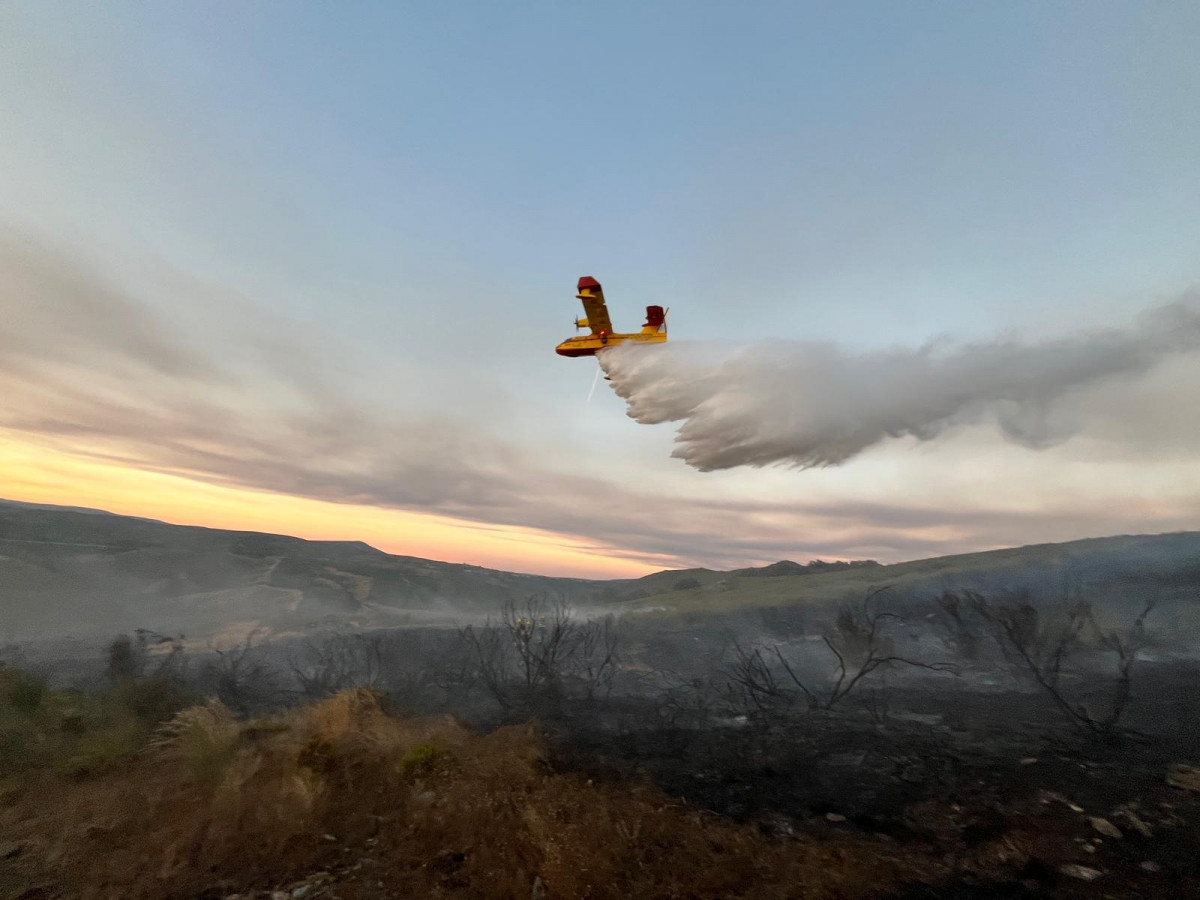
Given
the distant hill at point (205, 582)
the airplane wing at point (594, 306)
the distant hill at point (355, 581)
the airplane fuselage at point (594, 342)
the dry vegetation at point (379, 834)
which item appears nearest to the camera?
the dry vegetation at point (379, 834)

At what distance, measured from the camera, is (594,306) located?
16828mm

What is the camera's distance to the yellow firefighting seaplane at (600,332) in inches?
663

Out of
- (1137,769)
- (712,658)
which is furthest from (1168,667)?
(712,658)

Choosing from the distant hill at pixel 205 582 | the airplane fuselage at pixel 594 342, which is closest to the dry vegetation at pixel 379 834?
the airplane fuselage at pixel 594 342

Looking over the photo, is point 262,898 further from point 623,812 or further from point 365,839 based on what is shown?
point 623,812

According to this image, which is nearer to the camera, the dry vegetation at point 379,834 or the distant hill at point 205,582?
the dry vegetation at point 379,834

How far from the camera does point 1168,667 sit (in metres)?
18.9

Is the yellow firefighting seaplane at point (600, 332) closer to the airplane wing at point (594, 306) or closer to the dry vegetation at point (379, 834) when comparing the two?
the airplane wing at point (594, 306)

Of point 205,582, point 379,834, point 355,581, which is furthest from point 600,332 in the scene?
point 205,582

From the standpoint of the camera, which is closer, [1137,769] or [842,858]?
[842,858]

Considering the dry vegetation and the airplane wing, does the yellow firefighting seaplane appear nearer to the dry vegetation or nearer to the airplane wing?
the airplane wing

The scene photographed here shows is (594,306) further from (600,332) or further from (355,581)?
(355,581)

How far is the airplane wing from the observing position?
1625cm

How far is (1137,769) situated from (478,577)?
Answer: 8040 centimetres
